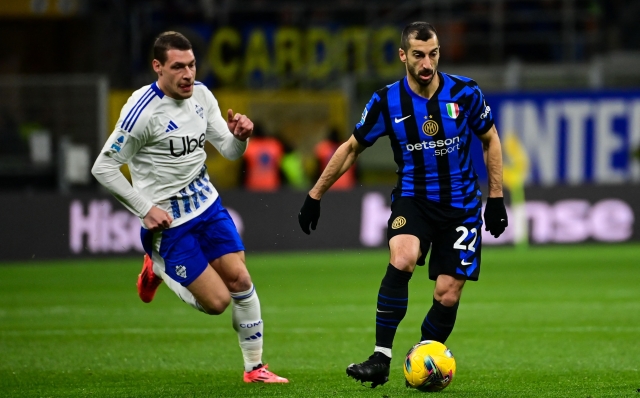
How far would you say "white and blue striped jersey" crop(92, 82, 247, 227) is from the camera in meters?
6.74

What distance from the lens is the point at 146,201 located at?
6.75 metres

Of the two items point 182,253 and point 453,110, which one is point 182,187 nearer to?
point 182,253

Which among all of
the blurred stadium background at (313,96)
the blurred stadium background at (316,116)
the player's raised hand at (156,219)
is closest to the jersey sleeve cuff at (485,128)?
the player's raised hand at (156,219)

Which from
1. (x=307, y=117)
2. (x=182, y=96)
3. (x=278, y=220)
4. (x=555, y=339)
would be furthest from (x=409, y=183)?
(x=307, y=117)

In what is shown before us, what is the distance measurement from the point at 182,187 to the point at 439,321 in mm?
1799

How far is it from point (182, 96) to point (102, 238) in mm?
9769

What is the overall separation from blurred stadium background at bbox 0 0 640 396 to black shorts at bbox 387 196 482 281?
559 cm

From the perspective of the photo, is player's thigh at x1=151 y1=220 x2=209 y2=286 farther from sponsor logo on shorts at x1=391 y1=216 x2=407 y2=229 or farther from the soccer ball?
the soccer ball

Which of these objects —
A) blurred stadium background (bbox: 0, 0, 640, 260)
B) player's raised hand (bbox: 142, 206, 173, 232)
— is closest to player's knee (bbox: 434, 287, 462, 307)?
player's raised hand (bbox: 142, 206, 173, 232)

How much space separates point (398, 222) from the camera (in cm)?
668

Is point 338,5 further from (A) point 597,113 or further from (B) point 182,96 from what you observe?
(B) point 182,96

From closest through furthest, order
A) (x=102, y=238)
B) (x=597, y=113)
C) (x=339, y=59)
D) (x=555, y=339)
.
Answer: (x=555, y=339), (x=102, y=238), (x=597, y=113), (x=339, y=59)

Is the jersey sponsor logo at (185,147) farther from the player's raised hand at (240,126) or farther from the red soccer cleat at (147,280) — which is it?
the red soccer cleat at (147,280)

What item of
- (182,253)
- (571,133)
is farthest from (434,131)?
(571,133)
